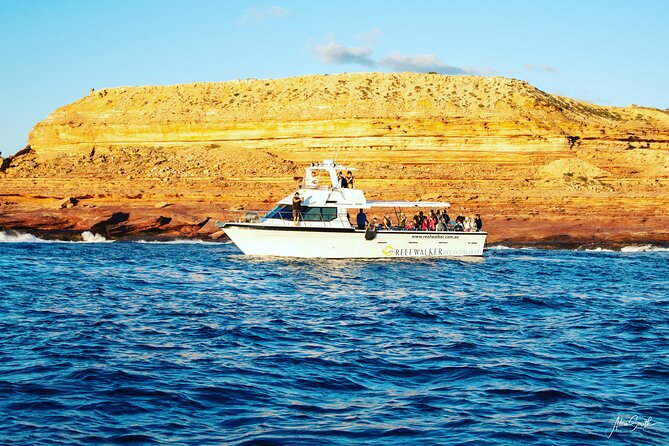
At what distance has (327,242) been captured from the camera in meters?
34.0

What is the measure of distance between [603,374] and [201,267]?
19.7m

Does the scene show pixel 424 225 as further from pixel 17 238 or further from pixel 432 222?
pixel 17 238

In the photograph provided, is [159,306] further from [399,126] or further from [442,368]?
[399,126]

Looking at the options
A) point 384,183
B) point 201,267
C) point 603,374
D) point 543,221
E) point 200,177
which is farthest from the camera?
point 200,177

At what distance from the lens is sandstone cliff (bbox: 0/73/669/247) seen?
173 feet

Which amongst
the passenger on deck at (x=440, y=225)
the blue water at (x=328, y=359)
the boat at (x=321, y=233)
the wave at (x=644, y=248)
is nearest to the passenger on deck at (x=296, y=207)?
the boat at (x=321, y=233)

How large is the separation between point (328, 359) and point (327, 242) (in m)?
18.0

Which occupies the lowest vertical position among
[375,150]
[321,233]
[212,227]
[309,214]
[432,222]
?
[321,233]

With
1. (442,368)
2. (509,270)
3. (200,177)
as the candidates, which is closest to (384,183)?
(200,177)

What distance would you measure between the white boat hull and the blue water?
4.22 m

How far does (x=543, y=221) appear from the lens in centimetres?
4934

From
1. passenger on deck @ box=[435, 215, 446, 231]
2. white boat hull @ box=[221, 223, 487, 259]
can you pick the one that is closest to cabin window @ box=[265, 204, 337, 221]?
white boat hull @ box=[221, 223, 487, 259]

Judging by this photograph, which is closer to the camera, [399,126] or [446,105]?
[399,126]

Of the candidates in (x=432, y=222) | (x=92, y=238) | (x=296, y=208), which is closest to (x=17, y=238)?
(x=92, y=238)
